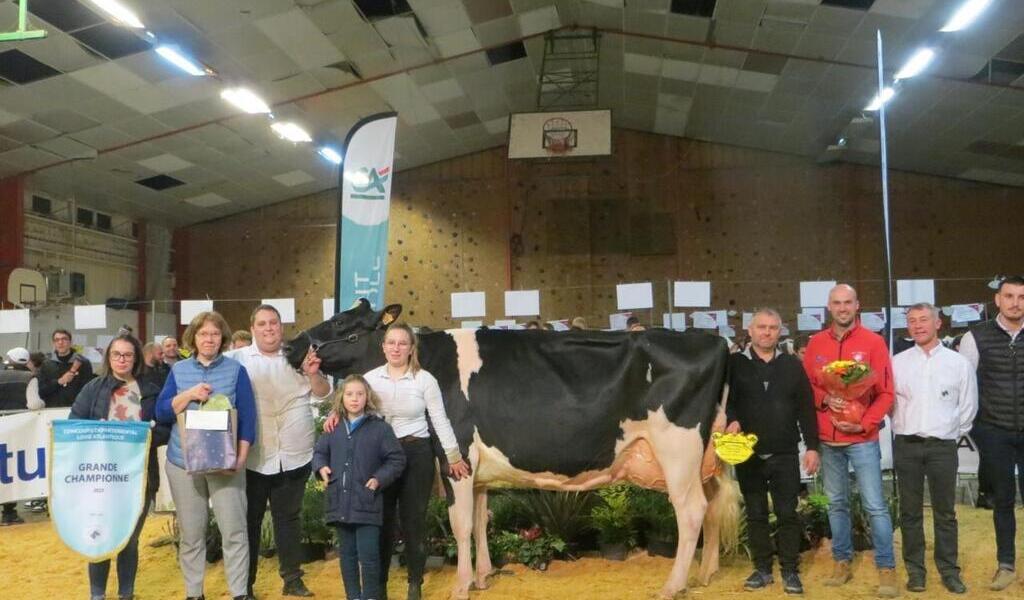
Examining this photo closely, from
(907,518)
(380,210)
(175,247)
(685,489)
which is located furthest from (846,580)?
(175,247)

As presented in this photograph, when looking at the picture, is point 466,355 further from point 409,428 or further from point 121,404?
point 121,404

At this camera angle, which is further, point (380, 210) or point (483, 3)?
point (483, 3)

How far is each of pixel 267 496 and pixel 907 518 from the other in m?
3.83

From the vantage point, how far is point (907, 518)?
490 centimetres

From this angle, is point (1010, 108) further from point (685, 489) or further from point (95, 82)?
point (95, 82)

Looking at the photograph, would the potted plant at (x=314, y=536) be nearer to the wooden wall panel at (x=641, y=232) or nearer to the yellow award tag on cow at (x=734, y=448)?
the yellow award tag on cow at (x=734, y=448)

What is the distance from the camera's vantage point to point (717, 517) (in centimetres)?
528

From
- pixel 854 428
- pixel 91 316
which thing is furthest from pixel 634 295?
pixel 91 316

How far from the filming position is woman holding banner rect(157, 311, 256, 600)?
4.23 metres

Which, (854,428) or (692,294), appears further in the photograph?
(692,294)

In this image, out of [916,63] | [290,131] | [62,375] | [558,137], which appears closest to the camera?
[62,375]

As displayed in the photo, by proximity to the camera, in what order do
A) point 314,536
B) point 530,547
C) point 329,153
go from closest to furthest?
point 530,547 < point 314,536 < point 329,153

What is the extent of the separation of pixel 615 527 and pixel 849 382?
2.00m

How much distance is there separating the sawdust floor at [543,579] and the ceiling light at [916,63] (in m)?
7.70
